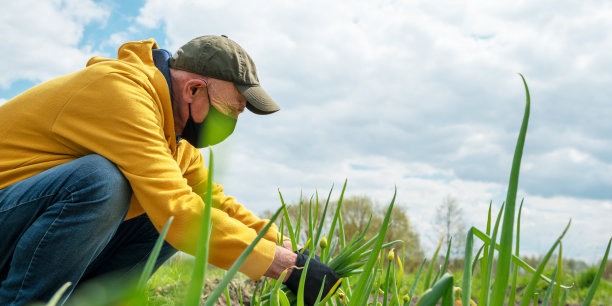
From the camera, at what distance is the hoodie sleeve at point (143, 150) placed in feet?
5.15

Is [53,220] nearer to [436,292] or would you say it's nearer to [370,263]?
[370,263]

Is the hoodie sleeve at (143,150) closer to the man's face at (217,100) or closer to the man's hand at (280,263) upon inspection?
the man's hand at (280,263)

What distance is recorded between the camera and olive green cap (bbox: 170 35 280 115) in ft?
7.08

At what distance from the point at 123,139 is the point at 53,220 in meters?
0.38

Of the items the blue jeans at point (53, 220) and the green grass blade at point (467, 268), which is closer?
the green grass blade at point (467, 268)

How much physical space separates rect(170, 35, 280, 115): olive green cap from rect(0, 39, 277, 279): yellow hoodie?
19 centimetres

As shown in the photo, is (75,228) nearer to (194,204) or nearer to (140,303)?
(194,204)

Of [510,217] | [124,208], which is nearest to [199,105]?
[124,208]

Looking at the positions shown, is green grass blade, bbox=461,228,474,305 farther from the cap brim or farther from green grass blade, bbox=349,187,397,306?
the cap brim

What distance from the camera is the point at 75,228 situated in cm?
169

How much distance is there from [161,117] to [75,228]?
529mm

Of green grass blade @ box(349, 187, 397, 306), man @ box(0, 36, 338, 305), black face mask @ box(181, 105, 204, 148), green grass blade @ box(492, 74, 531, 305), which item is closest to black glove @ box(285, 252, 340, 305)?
man @ box(0, 36, 338, 305)

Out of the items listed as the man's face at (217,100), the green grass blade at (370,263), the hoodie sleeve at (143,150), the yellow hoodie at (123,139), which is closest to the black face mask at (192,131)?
the man's face at (217,100)

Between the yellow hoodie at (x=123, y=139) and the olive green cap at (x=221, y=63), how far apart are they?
19cm
